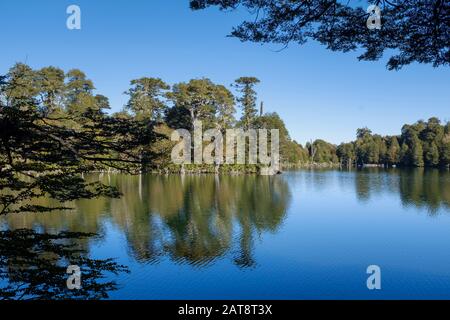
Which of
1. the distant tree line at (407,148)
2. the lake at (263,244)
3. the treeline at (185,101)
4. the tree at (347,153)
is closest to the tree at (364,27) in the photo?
the lake at (263,244)

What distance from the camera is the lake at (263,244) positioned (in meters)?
7.78

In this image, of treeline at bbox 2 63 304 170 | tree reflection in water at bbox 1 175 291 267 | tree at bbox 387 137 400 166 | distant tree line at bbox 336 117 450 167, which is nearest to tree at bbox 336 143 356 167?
distant tree line at bbox 336 117 450 167

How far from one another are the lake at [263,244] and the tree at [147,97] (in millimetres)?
21858

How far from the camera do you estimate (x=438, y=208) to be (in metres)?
17.6

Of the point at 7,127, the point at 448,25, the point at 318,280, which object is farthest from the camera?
the point at 318,280

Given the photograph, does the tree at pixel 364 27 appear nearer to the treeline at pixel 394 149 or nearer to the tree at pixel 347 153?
the treeline at pixel 394 149

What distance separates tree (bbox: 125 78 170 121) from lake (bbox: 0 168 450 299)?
2186 cm

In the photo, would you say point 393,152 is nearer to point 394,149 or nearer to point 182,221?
point 394,149

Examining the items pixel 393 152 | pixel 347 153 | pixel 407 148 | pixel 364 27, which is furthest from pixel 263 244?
pixel 347 153

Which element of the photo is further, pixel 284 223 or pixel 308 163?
pixel 308 163
